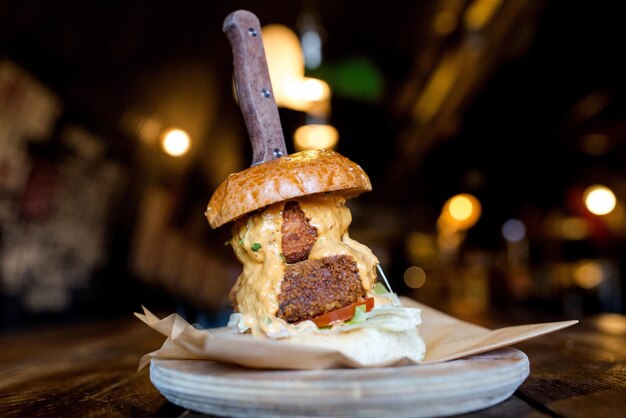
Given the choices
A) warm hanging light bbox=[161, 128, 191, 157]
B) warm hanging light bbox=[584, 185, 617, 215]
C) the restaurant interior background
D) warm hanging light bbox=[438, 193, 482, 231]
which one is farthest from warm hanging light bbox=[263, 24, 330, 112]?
warm hanging light bbox=[438, 193, 482, 231]

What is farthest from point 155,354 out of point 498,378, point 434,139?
point 434,139

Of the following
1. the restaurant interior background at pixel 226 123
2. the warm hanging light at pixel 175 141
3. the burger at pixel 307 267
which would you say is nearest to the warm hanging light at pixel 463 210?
the restaurant interior background at pixel 226 123

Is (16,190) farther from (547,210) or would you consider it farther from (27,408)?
(547,210)

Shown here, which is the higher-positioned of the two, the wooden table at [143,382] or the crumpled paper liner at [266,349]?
the crumpled paper liner at [266,349]

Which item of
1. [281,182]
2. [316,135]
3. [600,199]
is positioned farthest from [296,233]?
[600,199]

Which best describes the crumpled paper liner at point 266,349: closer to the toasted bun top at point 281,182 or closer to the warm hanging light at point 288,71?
the toasted bun top at point 281,182
